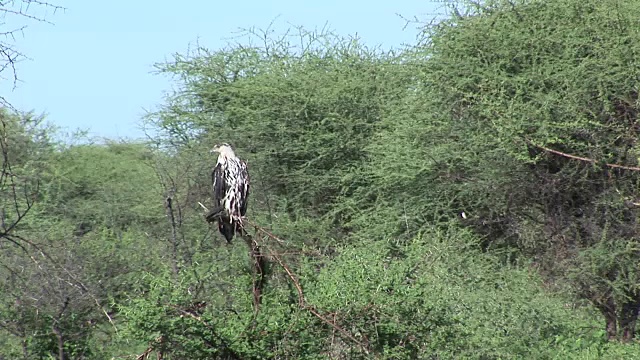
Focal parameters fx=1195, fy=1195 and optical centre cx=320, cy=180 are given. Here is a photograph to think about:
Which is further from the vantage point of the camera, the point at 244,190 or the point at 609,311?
the point at 609,311

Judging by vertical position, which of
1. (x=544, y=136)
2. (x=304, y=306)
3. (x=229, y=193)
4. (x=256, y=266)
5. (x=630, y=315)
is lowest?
(x=630, y=315)

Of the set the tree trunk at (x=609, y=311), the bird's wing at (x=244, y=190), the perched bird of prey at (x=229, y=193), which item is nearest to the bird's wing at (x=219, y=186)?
the perched bird of prey at (x=229, y=193)

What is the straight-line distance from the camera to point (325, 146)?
60.3ft

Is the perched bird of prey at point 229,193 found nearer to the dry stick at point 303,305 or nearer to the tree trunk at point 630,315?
the dry stick at point 303,305

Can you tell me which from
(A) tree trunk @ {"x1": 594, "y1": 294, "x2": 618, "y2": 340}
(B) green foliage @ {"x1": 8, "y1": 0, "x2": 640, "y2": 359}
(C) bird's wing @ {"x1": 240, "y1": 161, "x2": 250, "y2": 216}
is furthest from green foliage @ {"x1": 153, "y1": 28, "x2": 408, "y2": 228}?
(C) bird's wing @ {"x1": 240, "y1": 161, "x2": 250, "y2": 216}

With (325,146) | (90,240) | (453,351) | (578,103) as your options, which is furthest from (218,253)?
(453,351)

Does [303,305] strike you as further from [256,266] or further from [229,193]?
[229,193]

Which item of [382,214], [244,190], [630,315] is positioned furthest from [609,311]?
[244,190]

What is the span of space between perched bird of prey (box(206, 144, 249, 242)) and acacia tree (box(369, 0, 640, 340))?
6036 millimetres

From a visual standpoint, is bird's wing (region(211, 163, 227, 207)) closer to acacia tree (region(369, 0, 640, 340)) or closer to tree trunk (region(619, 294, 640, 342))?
acacia tree (region(369, 0, 640, 340))

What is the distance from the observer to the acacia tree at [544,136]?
13797mm

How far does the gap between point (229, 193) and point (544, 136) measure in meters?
6.90

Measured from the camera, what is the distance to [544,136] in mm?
14031

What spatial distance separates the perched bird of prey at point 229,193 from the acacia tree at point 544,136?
604cm
